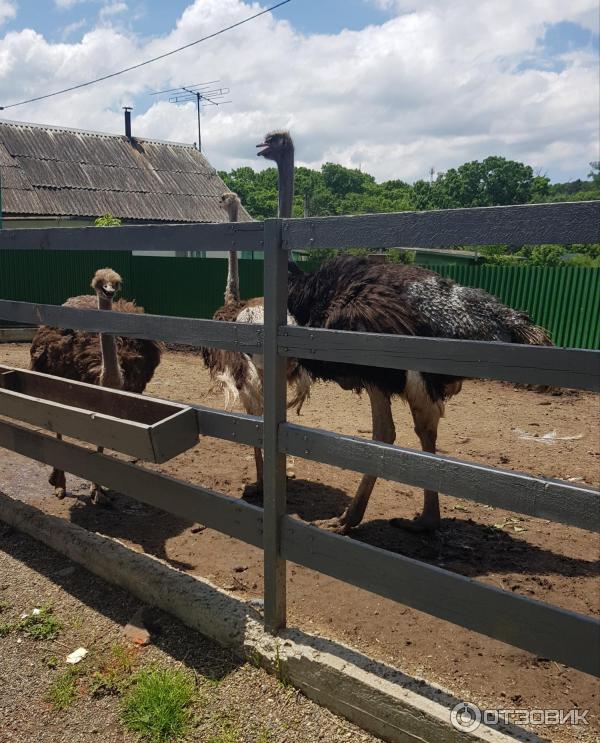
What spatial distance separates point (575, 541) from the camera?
3660 mm

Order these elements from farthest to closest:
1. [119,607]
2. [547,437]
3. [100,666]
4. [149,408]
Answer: [547,437] < [149,408] < [119,607] < [100,666]

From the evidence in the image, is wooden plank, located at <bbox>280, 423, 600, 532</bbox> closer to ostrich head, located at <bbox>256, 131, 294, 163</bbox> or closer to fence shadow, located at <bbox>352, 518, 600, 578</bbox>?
fence shadow, located at <bbox>352, 518, 600, 578</bbox>

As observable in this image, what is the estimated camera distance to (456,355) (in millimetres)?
1747

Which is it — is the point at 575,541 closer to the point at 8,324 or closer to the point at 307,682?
the point at 307,682

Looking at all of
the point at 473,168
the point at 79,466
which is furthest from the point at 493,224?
the point at 473,168

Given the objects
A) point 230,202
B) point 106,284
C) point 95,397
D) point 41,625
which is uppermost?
point 230,202

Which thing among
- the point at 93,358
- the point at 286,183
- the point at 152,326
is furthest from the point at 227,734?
Result: the point at 286,183

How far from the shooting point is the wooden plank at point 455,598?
160cm

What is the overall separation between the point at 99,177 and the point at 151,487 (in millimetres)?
18261

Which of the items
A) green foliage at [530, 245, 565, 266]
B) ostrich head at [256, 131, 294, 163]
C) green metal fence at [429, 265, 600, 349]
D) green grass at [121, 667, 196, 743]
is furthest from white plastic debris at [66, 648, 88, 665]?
green foliage at [530, 245, 565, 266]

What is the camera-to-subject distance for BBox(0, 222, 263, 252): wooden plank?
7.28 ft

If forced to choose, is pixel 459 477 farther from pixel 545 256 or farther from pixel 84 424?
pixel 545 256

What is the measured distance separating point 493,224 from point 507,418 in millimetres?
5196

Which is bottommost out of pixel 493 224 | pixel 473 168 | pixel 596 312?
pixel 596 312
